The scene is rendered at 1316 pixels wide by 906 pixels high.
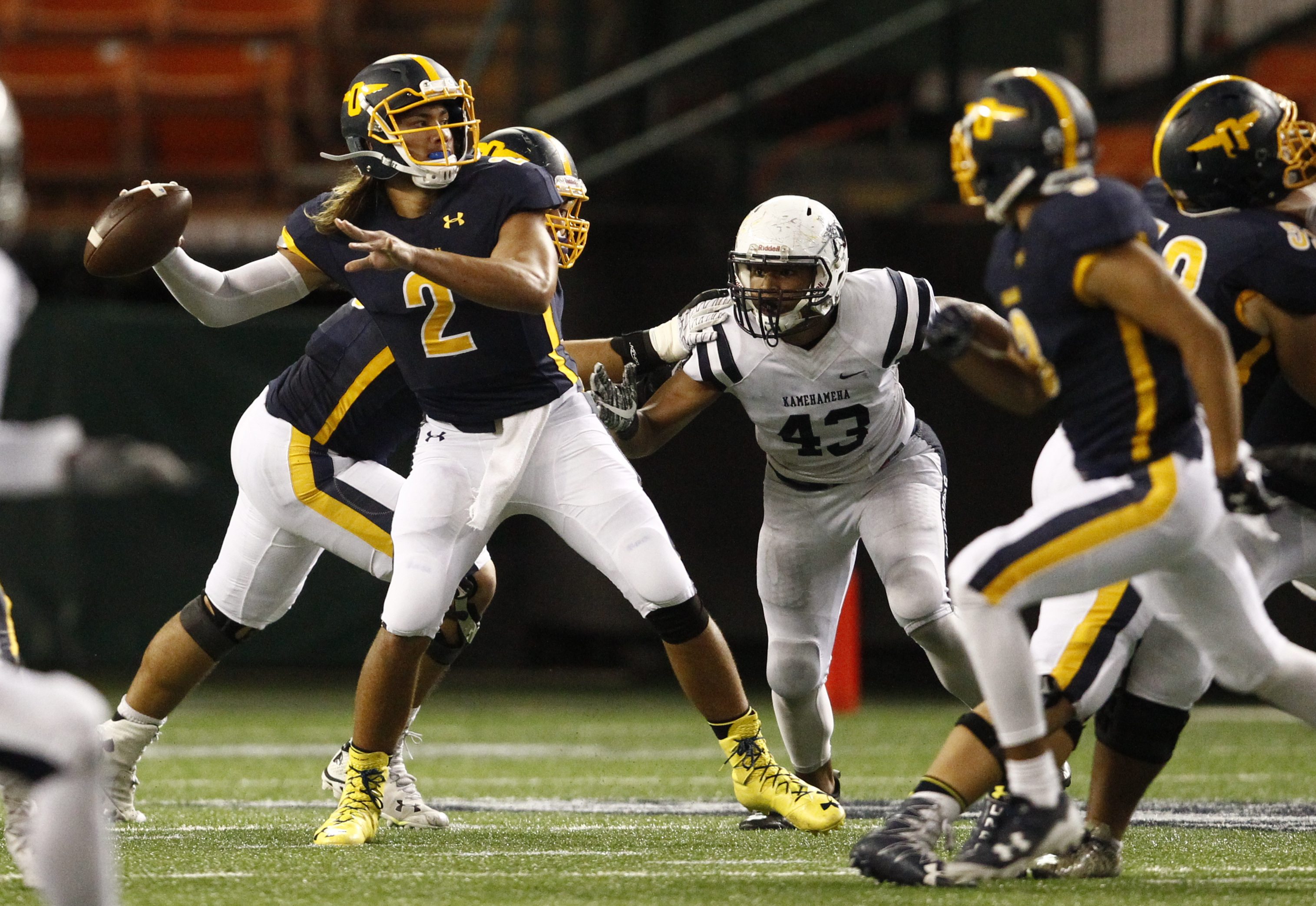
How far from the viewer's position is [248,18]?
1077 cm

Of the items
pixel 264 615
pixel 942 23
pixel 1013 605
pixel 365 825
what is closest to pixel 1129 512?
pixel 1013 605

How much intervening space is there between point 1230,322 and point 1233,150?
0.36m

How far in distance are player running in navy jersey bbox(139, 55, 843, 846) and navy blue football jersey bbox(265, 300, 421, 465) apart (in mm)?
291

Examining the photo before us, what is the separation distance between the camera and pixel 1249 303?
11.8 ft

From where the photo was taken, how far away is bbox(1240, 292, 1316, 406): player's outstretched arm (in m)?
3.56

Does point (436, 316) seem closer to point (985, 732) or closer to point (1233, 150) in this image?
point (985, 732)

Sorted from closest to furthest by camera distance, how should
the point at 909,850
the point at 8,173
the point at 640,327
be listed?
the point at 8,173, the point at 909,850, the point at 640,327

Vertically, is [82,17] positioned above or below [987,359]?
above

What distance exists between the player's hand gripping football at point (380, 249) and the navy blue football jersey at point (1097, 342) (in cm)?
121

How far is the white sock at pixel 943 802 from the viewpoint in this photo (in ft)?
11.3

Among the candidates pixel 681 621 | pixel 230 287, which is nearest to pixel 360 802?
pixel 681 621

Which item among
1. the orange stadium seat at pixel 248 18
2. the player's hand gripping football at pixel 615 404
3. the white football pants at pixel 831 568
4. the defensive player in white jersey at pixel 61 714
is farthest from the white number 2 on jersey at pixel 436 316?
the orange stadium seat at pixel 248 18

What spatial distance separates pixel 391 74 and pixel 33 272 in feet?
17.9

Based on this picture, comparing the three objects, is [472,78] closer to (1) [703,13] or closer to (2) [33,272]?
(1) [703,13]
